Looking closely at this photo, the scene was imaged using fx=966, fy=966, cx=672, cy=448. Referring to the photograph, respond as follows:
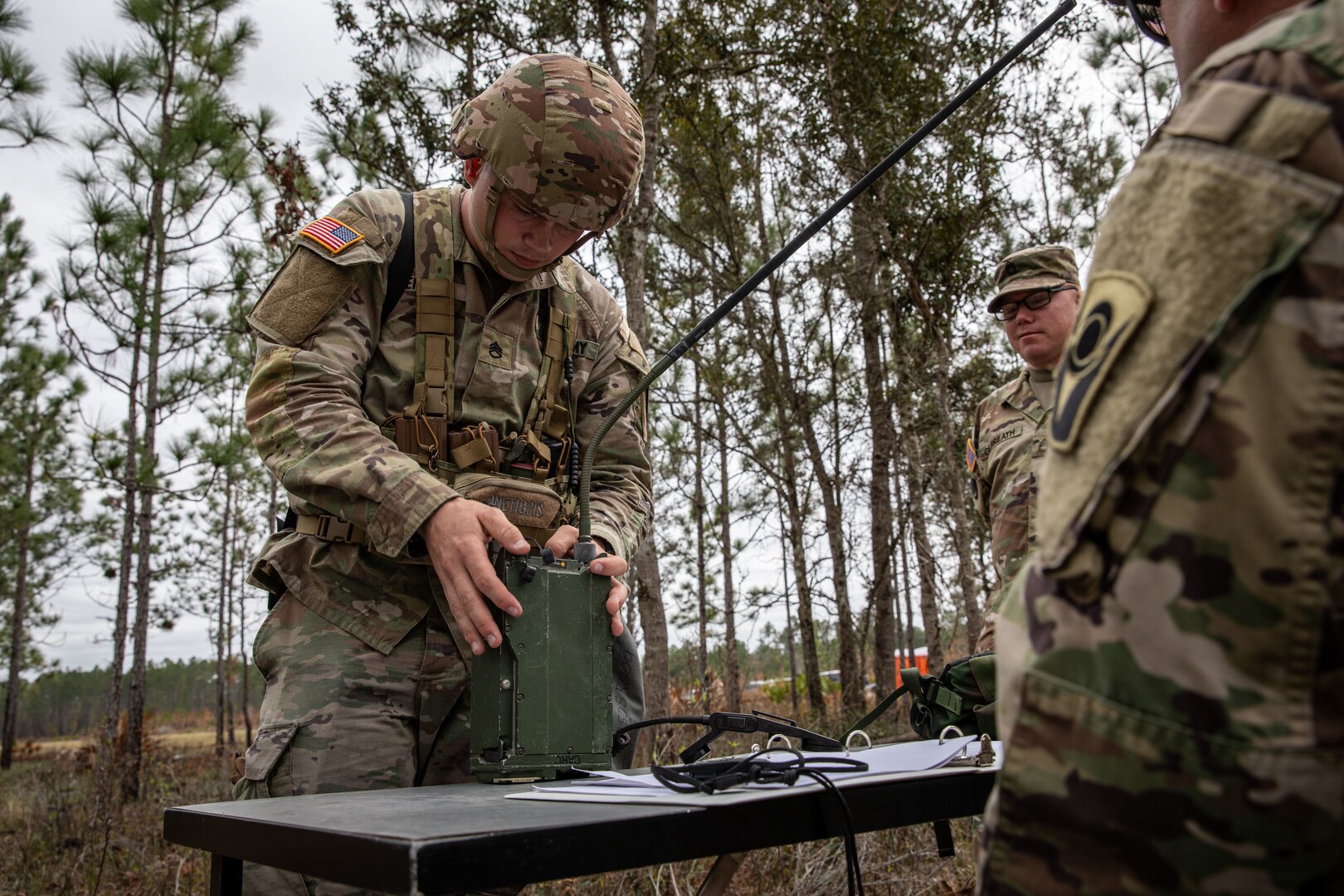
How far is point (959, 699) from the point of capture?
2.90m

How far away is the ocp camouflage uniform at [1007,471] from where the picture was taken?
3.87 meters

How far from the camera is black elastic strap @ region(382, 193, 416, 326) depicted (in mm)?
2033

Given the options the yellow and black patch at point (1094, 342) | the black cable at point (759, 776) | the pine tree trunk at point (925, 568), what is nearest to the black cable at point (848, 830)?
the black cable at point (759, 776)

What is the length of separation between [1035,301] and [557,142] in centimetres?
273

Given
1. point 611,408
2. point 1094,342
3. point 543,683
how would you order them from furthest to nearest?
point 611,408 < point 543,683 < point 1094,342

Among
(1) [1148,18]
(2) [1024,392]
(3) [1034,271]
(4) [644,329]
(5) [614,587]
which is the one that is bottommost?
(5) [614,587]

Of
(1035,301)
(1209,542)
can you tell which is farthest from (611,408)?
(1035,301)

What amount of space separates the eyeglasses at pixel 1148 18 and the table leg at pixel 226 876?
1.64 metres

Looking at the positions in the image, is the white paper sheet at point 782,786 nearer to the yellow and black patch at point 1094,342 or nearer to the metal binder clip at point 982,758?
the metal binder clip at point 982,758

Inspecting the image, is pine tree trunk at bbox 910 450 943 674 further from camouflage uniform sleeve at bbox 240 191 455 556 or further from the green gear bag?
camouflage uniform sleeve at bbox 240 191 455 556

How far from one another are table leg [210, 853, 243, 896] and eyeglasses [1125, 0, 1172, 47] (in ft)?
5.39

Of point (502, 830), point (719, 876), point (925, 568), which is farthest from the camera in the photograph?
point (925, 568)

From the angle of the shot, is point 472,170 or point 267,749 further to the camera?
point 472,170

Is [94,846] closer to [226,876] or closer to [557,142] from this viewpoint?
[226,876]
